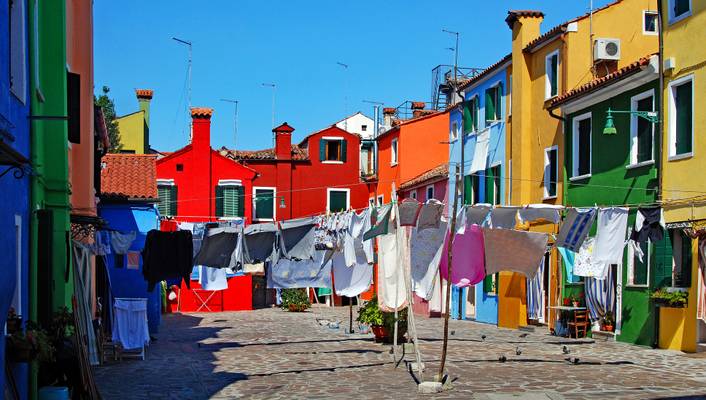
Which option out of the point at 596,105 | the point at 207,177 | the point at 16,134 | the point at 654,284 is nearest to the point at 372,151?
the point at 207,177

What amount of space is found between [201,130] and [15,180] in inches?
1388

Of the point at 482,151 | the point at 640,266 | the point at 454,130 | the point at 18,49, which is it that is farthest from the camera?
the point at 454,130

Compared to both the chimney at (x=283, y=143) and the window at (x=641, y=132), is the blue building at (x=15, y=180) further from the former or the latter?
the chimney at (x=283, y=143)

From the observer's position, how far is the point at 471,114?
34.8 meters

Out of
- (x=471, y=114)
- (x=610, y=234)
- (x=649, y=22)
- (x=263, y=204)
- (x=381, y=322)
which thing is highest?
(x=649, y=22)

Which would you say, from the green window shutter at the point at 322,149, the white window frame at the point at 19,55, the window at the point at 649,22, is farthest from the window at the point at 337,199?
the white window frame at the point at 19,55

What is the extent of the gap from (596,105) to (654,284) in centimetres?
557

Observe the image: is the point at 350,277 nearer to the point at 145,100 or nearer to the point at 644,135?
the point at 644,135

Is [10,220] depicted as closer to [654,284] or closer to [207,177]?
[654,284]

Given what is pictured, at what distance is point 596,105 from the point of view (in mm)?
23656

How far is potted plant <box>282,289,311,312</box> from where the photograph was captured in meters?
41.3

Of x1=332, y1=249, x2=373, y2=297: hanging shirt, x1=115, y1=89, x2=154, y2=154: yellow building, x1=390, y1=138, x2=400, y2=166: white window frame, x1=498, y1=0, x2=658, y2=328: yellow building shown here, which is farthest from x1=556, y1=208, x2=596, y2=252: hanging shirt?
x1=115, y1=89, x2=154, y2=154: yellow building

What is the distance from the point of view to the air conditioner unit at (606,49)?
24.8 metres

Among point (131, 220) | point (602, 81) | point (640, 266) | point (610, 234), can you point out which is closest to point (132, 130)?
point (131, 220)
